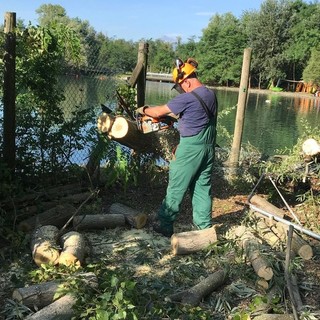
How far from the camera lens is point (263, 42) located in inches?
2515

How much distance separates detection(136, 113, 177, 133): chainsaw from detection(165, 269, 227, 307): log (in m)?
2.02

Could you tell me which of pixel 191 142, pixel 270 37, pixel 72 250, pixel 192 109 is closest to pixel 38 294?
pixel 72 250

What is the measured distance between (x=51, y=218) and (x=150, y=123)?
164cm

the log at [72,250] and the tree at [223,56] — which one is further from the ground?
the tree at [223,56]

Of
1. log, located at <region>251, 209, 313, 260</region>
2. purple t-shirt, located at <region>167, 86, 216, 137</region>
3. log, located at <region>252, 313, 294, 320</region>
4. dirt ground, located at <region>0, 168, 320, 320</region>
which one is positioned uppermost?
purple t-shirt, located at <region>167, 86, 216, 137</region>

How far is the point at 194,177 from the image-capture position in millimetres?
5312

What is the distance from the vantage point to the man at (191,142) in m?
4.96

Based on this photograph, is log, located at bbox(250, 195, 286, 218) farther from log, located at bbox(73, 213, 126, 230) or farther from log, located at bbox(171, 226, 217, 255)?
log, located at bbox(73, 213, 126, 230)

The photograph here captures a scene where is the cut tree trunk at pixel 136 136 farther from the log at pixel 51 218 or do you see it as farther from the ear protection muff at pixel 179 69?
the log at pixel 51 218

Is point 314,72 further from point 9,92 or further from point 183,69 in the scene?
point 9,92

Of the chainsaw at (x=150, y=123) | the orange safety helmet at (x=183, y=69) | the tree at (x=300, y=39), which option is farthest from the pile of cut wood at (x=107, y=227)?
the tree at (x=300, y=39)

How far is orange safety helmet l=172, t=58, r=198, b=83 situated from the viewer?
5051mm

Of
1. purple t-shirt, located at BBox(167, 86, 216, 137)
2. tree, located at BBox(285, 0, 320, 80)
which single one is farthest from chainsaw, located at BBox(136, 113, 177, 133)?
tree, located at BBox(285, 0, 320, 80)

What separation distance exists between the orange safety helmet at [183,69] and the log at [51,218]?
2075mm
